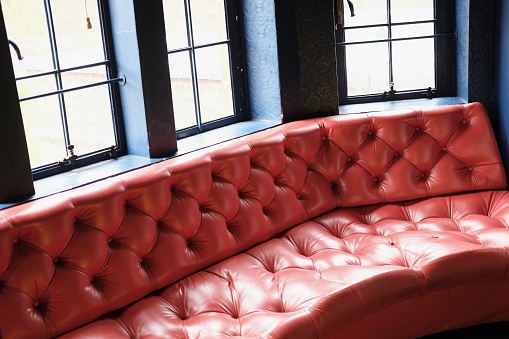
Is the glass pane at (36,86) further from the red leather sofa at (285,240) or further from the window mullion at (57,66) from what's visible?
the red leather sofa at (285,240)

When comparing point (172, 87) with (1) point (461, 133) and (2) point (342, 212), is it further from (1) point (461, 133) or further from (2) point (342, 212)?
(1) point (461, 133)

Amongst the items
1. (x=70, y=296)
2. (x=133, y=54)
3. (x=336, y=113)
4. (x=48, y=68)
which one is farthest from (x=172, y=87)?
(x=70, y=296)

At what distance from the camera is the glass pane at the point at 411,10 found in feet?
12.1

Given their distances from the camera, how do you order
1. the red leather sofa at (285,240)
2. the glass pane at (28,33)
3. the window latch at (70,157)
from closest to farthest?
1. the red leather sofa at (285,240)
2. the glass pane at (28,33)
3. the window latch at (70,157)

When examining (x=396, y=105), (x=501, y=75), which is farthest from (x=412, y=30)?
(x=501, y=75)

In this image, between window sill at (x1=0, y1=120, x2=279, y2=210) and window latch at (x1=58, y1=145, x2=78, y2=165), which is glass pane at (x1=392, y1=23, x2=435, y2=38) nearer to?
window sill at (x1=0, y1=120, x2=279, y2=210)

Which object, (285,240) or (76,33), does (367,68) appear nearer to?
(285,240)

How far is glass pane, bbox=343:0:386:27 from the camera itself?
3658 mm

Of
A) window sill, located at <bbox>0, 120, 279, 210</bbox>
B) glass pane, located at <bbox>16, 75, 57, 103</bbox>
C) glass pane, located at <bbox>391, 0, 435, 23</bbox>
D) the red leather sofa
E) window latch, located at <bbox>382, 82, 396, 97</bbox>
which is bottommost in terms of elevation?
the red leather sofa

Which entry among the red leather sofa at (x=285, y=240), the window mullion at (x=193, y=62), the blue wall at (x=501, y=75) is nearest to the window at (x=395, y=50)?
the blue wall at (x=501, y=75)

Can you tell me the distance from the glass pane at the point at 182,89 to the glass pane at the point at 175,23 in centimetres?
6

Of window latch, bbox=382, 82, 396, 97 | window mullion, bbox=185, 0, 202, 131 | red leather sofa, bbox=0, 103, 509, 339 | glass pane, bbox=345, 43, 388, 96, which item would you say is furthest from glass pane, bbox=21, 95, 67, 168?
window latch, bbox=382, 82, 396, 97

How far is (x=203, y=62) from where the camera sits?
135 inches

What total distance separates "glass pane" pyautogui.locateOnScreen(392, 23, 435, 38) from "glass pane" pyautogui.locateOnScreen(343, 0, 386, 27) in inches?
3.6
